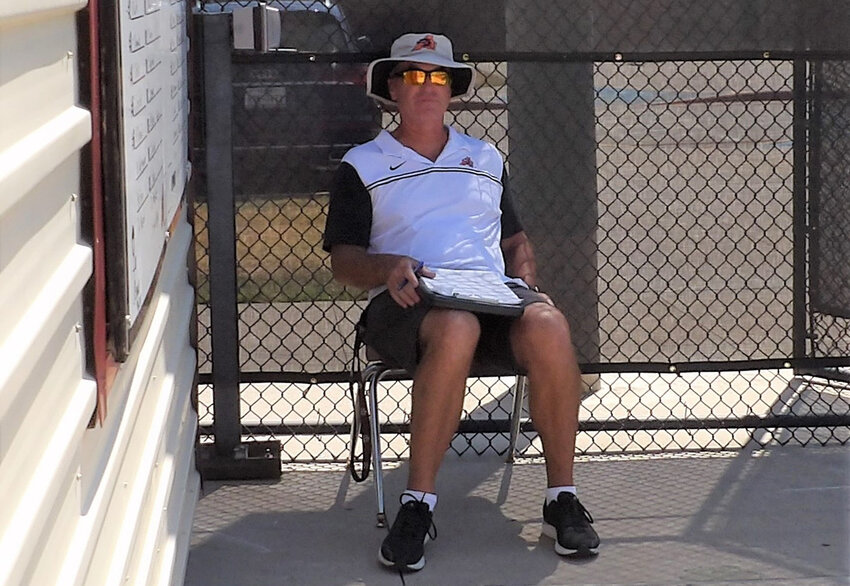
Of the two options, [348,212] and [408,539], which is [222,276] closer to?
[348,212]

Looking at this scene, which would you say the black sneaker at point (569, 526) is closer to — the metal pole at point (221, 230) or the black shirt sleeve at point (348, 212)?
the black shirt sleeve at point (348, 212)

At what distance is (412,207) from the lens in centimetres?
402

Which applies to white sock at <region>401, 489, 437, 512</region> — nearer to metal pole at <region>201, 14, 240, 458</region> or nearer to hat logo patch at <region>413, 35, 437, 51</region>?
metal pole at <region>201, 14, 240, 458</region>

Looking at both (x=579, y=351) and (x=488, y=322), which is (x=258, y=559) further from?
(x=579, y=351)

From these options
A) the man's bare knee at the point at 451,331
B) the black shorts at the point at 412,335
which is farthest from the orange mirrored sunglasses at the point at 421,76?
the man's bare knee at the point at 451,331

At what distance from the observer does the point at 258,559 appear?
3656 mm

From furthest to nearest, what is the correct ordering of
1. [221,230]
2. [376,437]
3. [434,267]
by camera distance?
[221,230] < [434,267] < [376,437]

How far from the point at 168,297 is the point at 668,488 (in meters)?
2.04

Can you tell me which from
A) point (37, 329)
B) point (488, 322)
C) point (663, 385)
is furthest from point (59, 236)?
point (663, 385)

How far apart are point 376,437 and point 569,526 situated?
2.01 ft

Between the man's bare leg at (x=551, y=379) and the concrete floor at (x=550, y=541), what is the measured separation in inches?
9.9

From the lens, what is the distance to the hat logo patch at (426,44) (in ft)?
13.5

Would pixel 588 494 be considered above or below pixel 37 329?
below

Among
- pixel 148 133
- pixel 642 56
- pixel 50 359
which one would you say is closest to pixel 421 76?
pixel 642 56
